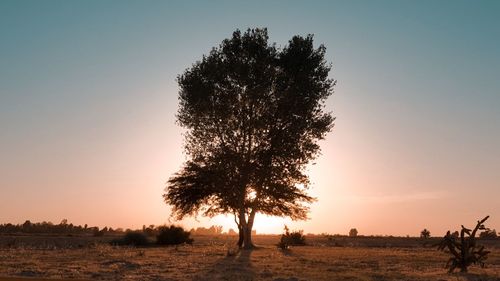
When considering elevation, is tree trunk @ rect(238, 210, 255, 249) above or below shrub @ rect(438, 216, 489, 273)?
above

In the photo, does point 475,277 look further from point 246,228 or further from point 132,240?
point 132,240

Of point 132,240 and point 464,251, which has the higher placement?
point 132,240

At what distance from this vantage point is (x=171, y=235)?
58781mm

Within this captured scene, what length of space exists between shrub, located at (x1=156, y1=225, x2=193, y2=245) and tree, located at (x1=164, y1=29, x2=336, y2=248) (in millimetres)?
11494

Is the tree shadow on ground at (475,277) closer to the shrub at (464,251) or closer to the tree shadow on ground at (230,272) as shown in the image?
the shrub at (464,251)

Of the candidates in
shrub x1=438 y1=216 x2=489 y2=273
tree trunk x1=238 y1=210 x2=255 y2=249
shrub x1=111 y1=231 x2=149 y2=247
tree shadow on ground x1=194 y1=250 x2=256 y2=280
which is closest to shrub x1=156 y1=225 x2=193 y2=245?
shrub x1=111 y1=231 x2=149 y2=247

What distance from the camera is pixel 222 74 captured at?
1854 inches

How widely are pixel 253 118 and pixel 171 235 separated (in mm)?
18516

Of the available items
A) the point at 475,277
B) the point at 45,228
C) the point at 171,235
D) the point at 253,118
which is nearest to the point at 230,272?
the point at 475,277

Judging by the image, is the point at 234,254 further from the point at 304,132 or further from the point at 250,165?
the point at 304,132

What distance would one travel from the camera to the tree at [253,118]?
151ft

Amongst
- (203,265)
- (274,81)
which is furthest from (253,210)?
(203,265)

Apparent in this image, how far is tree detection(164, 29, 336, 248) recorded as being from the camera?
46.1 meters

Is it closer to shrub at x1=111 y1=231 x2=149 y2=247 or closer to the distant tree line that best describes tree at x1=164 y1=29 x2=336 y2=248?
shrub at x1=111 y1=231 x2=149 y2=247
